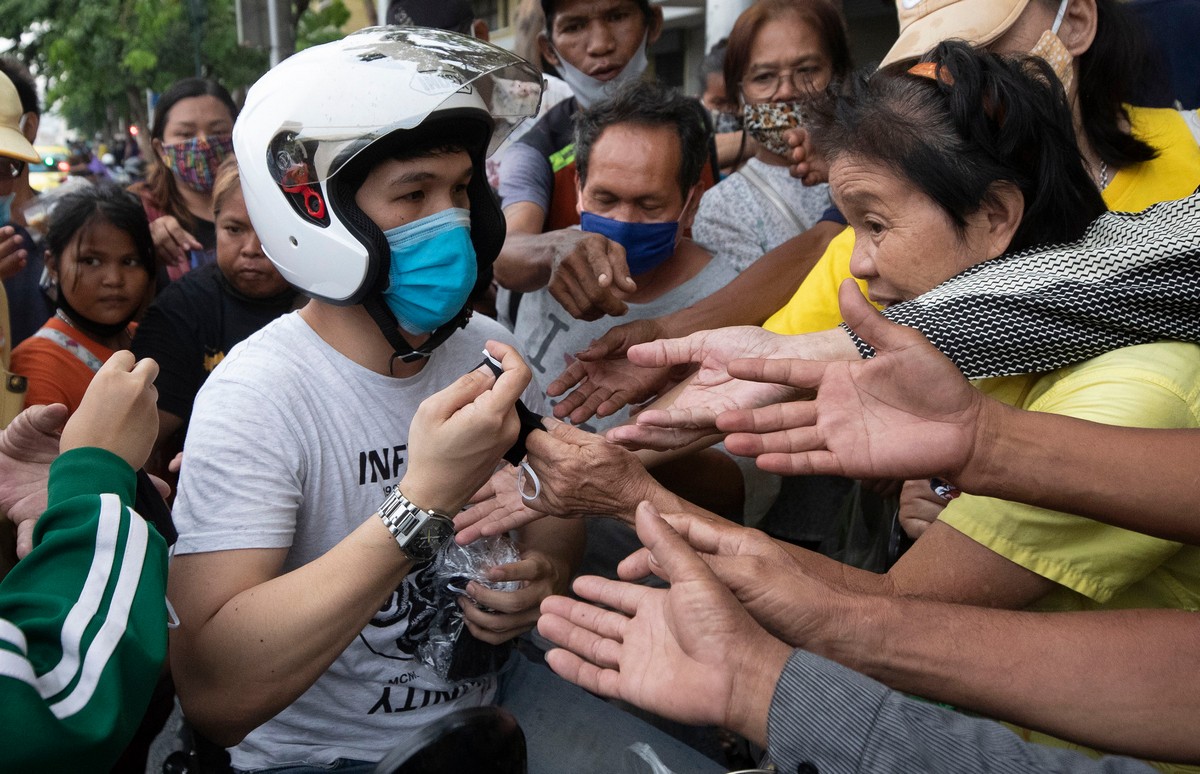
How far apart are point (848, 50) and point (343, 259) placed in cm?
258

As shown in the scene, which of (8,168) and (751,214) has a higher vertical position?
(8,168)

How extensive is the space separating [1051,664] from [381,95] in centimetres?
173

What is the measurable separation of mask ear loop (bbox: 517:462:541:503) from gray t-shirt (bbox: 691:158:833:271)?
1.52 meters

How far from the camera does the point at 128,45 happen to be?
22.7m

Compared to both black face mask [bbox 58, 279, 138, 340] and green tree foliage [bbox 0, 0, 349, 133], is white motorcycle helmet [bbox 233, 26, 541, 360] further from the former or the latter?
green tree foliage [bbox 0, 0, 349, 133]

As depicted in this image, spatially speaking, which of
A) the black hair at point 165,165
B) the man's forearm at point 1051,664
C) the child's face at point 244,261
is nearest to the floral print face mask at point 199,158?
the black hair at point 165,165

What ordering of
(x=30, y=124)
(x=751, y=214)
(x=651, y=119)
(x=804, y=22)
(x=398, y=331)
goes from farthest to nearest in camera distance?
(x=30, y=124)
(x=804, y=22)
(x=751, y=214)
(x=651, y=119)
(x=398, y=331)

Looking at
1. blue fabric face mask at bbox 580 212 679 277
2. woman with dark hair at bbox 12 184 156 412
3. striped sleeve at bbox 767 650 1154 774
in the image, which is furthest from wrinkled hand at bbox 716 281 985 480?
woman with dark hair at bbox 12 184 156 412

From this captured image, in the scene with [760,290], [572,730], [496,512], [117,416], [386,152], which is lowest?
[572,730]

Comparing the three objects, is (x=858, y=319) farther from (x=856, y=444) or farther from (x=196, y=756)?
(x=196, y=756)

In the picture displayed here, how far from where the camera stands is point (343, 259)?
2107 mm

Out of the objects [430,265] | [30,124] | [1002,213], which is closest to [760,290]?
[1002,213]

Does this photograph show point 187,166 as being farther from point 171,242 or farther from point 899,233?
point 899,233

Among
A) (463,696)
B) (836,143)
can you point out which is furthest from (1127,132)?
(463,696)
